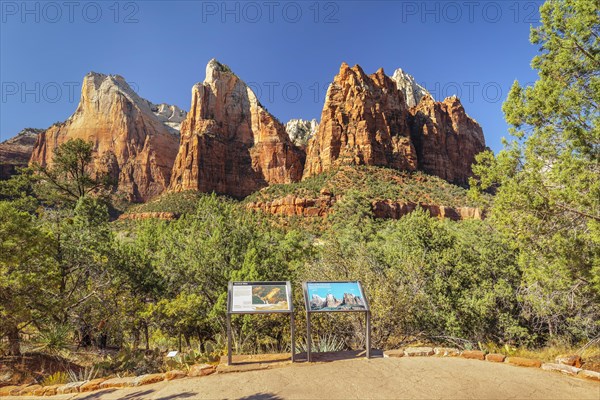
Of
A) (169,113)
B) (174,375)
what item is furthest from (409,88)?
(174,375)

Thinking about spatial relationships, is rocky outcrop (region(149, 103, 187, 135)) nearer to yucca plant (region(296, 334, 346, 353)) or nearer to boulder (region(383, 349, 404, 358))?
yucca plant (region(296, 334, 346, 353))

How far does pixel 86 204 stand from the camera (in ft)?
47.6

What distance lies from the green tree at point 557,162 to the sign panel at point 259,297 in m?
4.93

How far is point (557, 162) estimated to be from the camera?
673 centimetres

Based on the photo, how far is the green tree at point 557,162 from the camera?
655cm

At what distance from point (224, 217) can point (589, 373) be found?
12176 millimetres

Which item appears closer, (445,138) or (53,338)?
(53,338)

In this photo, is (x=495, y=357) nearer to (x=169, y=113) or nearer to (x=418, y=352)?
(x=418, y=352)

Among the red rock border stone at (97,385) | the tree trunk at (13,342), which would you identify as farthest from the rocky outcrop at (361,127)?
the red rock border stone at (97,385)

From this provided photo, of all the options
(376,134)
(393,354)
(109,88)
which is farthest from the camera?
(109,88)

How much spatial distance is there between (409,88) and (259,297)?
173 meters

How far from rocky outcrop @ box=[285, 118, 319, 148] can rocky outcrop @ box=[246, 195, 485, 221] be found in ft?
231

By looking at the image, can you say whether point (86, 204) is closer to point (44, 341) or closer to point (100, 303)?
point (100, 303)

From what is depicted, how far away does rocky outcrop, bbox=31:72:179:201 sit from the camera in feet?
358
